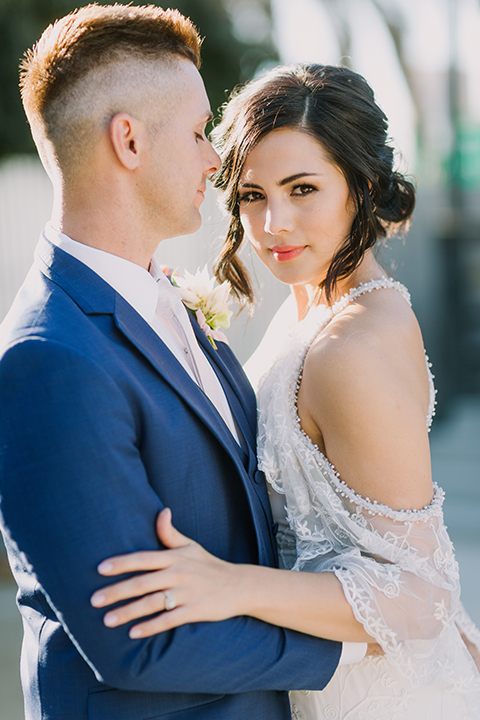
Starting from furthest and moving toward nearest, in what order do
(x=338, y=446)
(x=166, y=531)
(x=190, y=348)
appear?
(x=190, y=348), (x=338, y=446), (x=166, y=531)

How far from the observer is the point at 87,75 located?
5.59ft

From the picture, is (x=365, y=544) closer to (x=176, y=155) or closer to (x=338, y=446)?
(x=338, y=446)

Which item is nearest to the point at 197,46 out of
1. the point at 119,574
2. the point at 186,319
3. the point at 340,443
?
the point at 186,319

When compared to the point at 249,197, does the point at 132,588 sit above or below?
below

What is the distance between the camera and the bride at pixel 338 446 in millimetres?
1549

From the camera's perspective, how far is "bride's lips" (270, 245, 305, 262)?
7.30ft

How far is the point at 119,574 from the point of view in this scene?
1317mm

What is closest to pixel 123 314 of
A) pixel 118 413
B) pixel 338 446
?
pixel 118 413

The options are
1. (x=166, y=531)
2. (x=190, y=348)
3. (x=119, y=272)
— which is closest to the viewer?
(x=166, y=531)

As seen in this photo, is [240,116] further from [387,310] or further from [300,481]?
[300,481]

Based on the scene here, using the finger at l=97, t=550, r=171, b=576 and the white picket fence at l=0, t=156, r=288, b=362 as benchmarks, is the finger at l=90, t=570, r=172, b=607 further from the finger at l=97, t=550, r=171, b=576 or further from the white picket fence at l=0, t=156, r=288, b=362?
the white picket fence at l=0, t=156, r=288, b=362

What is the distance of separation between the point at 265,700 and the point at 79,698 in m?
0.47

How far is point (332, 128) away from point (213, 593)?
1.45 m

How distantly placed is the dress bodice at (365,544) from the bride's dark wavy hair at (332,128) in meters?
0.29
